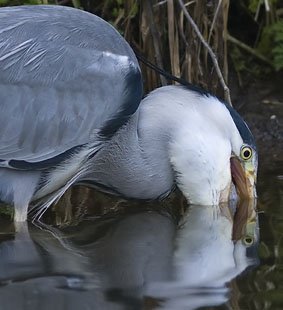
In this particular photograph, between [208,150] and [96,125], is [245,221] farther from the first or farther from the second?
[96,125]

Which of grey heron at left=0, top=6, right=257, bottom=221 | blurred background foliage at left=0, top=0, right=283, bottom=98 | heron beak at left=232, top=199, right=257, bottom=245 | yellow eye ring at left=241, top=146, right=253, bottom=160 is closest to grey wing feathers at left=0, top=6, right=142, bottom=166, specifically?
grey heron at left=0, top=6, right=257, bottom=221

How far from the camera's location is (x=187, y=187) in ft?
17.6

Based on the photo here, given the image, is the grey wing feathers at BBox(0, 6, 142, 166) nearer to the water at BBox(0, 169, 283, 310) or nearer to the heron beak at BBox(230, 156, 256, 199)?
the water at BBox(0, 169, 283, 310)

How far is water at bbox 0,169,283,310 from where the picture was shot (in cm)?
357

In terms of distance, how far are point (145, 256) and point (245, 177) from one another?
4.64ft

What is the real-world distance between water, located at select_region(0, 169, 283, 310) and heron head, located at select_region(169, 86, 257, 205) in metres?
0.12

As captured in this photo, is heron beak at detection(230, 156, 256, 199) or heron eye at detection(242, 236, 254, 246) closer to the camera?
heron eye at detection(242, 236, 254, 246)

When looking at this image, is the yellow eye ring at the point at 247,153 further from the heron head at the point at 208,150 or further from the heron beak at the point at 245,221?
the heron beak at the point at 245,221

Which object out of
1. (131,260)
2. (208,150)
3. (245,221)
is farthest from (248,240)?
(208,150)

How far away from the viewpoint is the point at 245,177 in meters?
5.49

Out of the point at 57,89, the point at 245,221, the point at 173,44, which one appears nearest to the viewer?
the point at 57,89

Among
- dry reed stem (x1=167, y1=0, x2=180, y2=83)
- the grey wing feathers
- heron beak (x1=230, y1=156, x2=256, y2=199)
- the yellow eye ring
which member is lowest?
heron beak (x1=230, y1=156, x2=256, y2=199)

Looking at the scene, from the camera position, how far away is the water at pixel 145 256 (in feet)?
11.7

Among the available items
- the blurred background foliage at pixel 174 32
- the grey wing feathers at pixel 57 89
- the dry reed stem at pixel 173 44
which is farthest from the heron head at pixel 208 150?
the blurred background foliage at pixel 174 32
